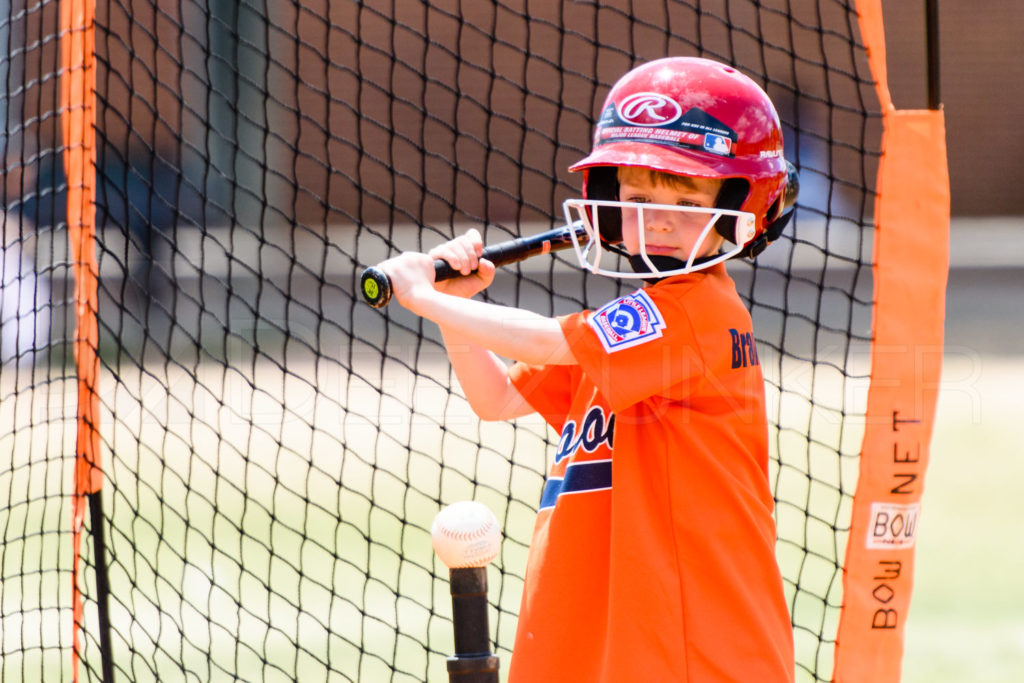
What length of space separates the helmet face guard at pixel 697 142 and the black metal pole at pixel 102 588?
1.61 m

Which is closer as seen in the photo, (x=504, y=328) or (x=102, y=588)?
(x=504, y=328)

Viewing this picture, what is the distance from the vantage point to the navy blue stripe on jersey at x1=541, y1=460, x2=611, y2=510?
2.11 metres

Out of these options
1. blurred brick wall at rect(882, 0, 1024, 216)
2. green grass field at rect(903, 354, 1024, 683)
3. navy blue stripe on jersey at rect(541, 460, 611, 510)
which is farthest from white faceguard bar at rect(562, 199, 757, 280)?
blurred brick wall at rect(882, 0, 1024, 216)

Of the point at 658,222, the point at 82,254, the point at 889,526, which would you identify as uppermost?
the point at 82,254

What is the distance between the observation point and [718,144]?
2.09 metres

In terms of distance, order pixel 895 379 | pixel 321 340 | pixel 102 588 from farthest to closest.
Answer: pixel 321 340 < pixel 102 588 < pixel 895 379

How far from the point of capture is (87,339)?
319 cm

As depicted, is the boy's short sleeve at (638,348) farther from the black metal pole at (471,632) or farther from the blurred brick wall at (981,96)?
the blurred brick wall at (981,96)

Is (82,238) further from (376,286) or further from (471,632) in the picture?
(471,632)

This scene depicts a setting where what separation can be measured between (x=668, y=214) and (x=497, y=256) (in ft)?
1.32

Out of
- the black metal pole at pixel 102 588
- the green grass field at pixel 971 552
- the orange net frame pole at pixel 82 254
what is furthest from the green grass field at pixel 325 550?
the orange net frame pole at pixel 82 254

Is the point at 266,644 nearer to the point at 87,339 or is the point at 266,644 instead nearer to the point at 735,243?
the point at 87,339

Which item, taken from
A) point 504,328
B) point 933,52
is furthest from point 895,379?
point 504,328

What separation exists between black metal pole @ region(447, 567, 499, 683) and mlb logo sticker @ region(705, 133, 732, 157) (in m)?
0.83
